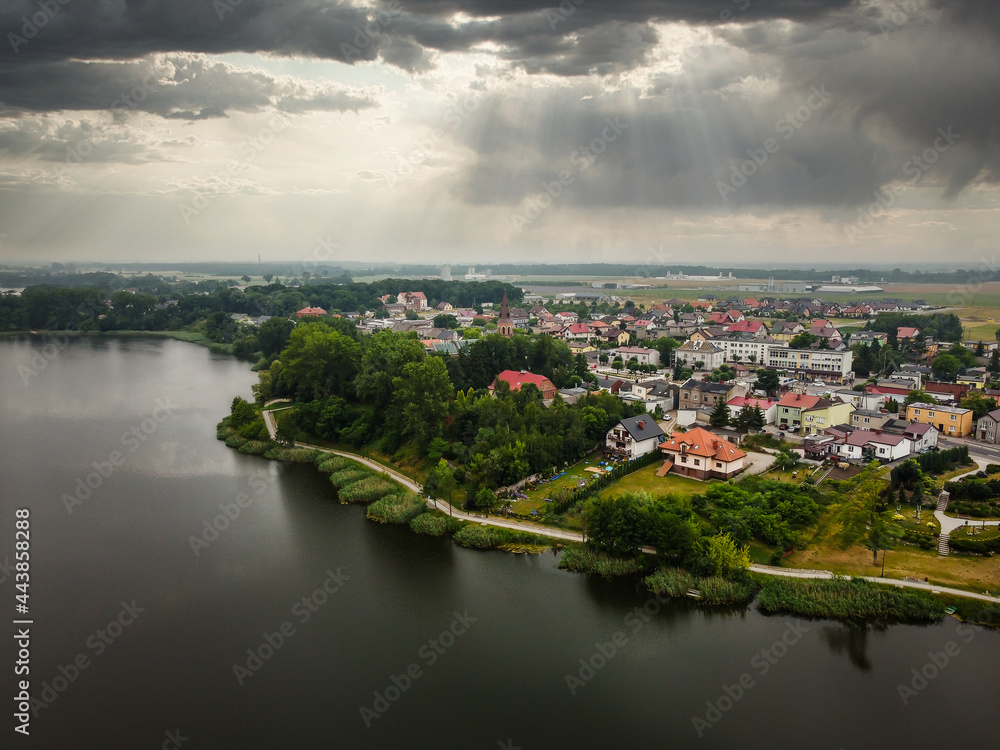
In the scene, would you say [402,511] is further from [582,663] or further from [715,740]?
[715,740]

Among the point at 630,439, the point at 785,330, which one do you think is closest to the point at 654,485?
the point at 630,439

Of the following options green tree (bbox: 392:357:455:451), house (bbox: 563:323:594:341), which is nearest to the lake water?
green tree (bbox: 392:357:455:451)

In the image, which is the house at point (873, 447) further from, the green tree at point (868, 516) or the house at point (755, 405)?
the house at point (755, 405)

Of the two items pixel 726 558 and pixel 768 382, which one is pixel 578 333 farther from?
pixel 726 558

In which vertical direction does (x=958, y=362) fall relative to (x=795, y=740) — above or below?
above

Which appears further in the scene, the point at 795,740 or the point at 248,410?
Result: the point at 248,410

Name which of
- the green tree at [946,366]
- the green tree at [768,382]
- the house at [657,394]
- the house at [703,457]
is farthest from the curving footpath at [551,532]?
the green tree at [946,366]

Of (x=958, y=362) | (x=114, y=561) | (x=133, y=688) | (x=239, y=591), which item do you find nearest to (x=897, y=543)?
(x=239, y=591)
